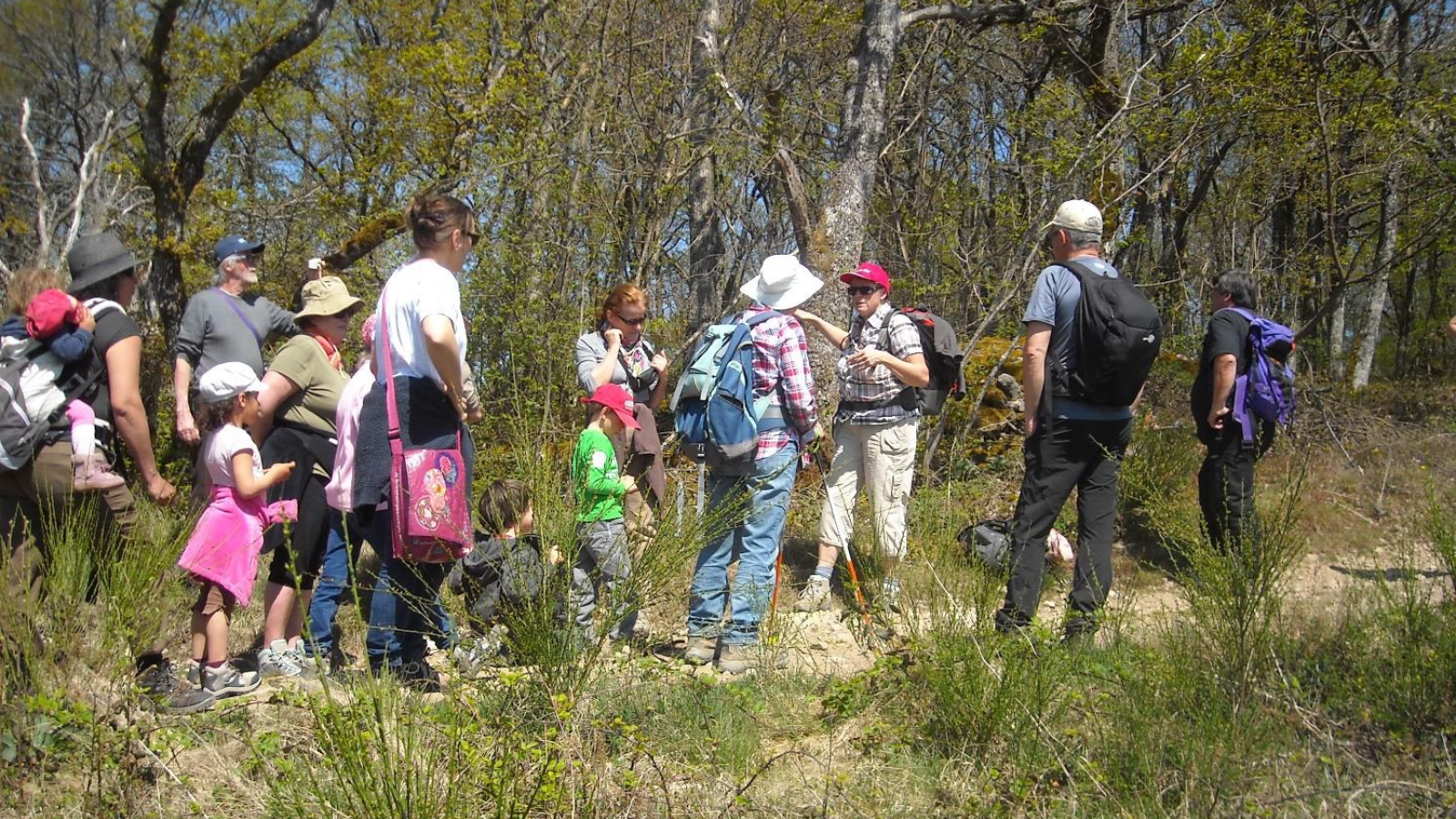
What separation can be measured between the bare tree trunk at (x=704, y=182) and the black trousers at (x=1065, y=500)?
4505mm

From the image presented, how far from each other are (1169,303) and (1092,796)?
7.96 meters

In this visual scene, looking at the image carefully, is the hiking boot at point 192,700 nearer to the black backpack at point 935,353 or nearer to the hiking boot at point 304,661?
the hiking boot at point 304,661

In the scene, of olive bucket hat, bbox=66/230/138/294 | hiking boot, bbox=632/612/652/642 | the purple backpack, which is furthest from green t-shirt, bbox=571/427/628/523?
the purple backpack

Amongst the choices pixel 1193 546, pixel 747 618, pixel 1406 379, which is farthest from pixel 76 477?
pixel 1406 379

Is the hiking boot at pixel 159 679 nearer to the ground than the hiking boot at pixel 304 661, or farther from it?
farther from it

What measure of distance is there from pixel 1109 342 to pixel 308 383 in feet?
10.2

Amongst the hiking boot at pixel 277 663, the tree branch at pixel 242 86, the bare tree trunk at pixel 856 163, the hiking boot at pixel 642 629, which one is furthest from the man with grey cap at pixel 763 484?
the tree branch at pixel 242 86

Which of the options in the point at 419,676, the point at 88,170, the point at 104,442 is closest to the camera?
the point at 419,676

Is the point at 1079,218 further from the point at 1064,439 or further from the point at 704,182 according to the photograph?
the point at 704,182

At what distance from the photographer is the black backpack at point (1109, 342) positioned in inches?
139

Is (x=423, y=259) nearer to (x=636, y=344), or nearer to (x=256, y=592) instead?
(x=636, y=344)

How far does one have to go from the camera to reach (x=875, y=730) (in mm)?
2967

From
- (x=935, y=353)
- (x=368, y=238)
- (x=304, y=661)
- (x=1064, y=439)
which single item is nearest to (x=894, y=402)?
(x=935, y=353)

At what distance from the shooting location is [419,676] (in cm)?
329
